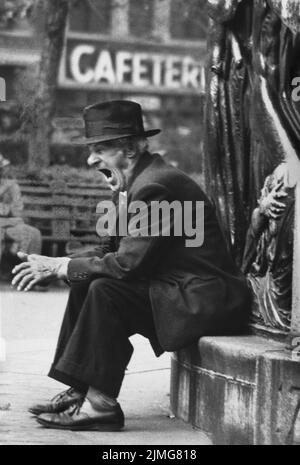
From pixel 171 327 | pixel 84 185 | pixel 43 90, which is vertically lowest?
pixel 171 327

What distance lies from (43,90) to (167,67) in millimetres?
17873

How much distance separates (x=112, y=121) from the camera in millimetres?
6062

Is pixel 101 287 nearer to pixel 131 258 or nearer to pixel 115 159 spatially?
pixel 131 258

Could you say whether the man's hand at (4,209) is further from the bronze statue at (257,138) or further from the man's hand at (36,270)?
the man's hand at (36,270)

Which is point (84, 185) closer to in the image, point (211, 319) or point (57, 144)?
point (57, 144)

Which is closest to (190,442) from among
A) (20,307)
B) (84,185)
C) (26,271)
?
(26,271)

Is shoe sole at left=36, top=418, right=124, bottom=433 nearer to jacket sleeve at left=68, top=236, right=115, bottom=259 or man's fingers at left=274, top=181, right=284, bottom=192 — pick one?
jacket sleeve at left=68, top=236, right=115, bottom=259

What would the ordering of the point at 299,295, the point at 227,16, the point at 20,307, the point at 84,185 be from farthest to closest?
1. the point at 84,185
2. the point at 20,307
3. the point at 227,16
4. the point at 299,295

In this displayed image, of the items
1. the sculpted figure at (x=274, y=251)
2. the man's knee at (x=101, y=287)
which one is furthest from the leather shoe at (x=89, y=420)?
the sculpted figure at (x=274, y=251)

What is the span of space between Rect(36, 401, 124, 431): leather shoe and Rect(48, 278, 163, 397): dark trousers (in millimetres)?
94

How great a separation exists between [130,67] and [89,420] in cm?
2780

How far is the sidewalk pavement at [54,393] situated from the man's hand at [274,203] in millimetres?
1057

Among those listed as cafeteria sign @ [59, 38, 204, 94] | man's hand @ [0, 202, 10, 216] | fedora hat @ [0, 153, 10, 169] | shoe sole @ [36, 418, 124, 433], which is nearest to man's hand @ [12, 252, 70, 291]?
shoe sole @ [36, 418, 124, 433]

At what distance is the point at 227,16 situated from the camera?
20.7ft
